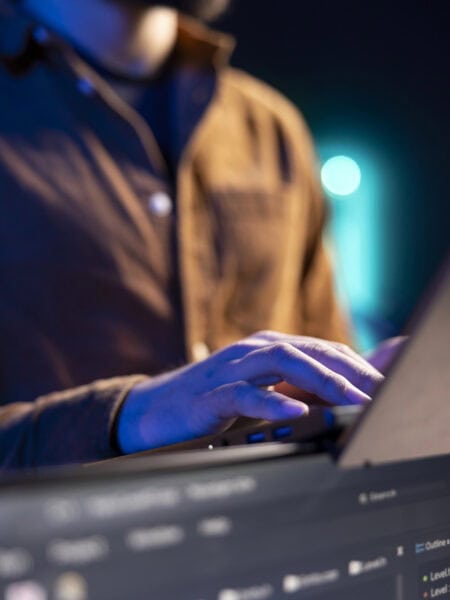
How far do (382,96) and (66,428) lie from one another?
7.15 feet

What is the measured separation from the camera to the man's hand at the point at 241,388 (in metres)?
0.38

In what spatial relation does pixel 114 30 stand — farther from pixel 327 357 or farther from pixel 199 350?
pixel 327 357

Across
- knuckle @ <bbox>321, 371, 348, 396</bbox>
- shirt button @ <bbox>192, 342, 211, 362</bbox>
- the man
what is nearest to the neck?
the man

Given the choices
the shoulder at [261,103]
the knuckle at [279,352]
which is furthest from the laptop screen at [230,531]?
the shoulder at [261,103]

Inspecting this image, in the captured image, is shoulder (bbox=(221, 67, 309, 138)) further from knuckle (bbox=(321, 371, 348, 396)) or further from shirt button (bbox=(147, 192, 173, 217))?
knuckle (bbox=(321, 371, 348, 396))

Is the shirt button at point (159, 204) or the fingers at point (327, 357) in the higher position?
the fingers at point (327, 357)

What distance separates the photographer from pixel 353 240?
278cm

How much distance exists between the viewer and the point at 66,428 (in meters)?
0.50

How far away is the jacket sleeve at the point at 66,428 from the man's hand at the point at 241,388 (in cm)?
1

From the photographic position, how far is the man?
85 cm

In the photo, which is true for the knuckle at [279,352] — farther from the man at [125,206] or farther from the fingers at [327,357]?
the man at [125,206]

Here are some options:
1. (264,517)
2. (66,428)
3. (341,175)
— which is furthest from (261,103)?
(341,175)

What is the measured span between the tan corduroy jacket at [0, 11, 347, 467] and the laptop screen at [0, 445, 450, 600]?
0.60 meters

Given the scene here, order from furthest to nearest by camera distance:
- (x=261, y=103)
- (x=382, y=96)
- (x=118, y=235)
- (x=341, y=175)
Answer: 1. (x=341, y=175)
2. (x=382, y=96)
3. (x=261, y=103)
4. (x=118, y=235)
